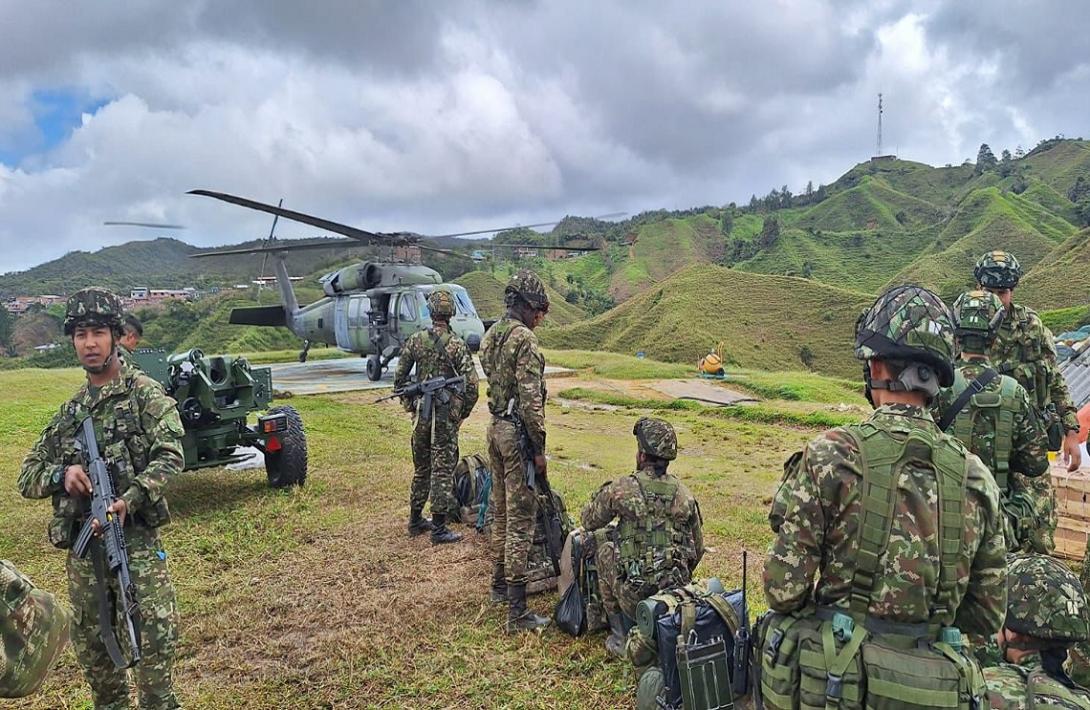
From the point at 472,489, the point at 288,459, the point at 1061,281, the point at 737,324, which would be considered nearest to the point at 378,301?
the point at 288,459

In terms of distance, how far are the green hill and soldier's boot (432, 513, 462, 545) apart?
31.2 meters

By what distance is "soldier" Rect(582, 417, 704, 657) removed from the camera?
349 centimetres

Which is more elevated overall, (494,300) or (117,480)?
(494,300)

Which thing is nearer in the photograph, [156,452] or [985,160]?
[156,452]

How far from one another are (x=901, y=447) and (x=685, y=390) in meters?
15.3

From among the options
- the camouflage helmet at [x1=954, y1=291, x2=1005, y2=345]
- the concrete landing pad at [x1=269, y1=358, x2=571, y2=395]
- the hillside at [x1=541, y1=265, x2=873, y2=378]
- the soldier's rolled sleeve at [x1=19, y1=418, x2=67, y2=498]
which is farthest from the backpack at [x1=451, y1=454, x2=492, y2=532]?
the hillside at [x1=541, y1=265, x2=873, y2=378]

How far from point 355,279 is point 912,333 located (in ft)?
52.9

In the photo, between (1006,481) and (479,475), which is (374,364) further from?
(1006,481)

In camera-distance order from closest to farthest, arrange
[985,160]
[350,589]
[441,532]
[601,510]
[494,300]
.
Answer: [601,510] < [350,589] < [441,532] < [494,300] < [985,160]

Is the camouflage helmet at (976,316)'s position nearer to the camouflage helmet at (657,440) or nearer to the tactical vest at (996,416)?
the tactical vest at (996,416)

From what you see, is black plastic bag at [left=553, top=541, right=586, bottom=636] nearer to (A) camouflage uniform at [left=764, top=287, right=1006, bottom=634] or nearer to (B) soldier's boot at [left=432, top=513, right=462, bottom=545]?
(B) soldier's boot at [left=432, top=513, right=462, bottom=545]

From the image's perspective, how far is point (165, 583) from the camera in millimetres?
3059

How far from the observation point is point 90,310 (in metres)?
3.06

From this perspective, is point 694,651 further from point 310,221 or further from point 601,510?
point 310,221
